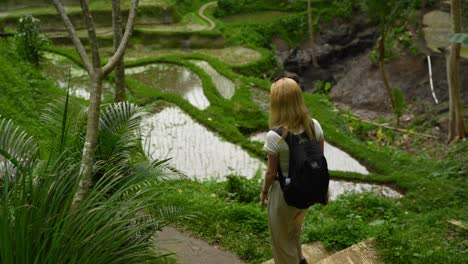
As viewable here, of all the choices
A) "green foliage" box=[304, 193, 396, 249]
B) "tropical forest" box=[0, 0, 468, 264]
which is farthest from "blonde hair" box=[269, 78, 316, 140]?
"green foliage" box=[304, 193, 396, 249]

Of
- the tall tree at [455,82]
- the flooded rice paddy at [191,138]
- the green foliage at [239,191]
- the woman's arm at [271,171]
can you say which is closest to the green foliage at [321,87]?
the flooded rice paddy at [191,138]

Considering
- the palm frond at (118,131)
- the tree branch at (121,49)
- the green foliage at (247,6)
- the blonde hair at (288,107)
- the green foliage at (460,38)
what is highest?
the green foliage at (247,6)

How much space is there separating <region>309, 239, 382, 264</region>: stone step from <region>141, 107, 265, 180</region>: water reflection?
3.54 metres

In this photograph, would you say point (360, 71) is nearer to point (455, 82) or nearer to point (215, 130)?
point (455, 82)

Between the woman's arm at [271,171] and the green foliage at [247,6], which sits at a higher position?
the green foliage at [247,6]

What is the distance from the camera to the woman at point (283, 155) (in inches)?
116

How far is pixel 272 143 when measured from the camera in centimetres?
299

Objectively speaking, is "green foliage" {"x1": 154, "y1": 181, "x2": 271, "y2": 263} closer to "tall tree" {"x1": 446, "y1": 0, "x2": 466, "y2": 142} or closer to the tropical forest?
the tropical forest

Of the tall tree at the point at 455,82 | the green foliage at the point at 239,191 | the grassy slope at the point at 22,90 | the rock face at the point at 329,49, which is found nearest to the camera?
the green foliage at the point at 239,191

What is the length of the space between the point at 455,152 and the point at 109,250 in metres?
7.07

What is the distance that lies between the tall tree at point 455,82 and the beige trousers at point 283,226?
584 cm

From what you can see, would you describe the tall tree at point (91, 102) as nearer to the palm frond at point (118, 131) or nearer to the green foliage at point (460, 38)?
the palm frond at point (118, 131)

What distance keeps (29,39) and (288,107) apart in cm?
837

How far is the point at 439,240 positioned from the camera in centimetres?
438
